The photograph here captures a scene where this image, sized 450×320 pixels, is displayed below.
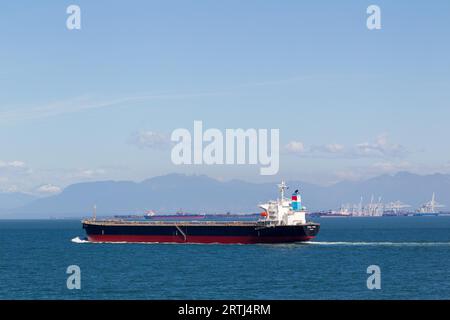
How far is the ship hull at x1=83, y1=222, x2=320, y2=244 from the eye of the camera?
90500 mm

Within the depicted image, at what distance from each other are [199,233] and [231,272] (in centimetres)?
3655

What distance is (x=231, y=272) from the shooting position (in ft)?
201

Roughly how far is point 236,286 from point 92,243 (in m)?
56.7

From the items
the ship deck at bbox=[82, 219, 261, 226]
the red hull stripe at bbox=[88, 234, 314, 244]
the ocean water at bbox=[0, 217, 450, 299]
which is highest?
the ship deck at bbox=[82, 219, 261, 226]

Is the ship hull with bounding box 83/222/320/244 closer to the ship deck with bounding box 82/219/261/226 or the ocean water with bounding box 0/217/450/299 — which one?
the ship deck with bounding box 82/219/261/226

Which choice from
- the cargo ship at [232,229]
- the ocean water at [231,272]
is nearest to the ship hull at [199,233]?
the cargo ship at [232,229]

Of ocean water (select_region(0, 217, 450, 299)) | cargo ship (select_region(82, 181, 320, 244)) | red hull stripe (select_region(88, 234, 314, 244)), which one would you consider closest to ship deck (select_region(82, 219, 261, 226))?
cargo ship (select_region(82, 181, 320, 244))

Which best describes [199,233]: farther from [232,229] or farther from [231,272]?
[231,272]

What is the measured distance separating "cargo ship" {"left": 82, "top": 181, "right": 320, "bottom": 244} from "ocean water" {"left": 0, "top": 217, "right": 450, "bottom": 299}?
2.38 meters

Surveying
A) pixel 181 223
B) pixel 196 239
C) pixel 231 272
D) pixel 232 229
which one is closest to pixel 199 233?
pixel 196 239

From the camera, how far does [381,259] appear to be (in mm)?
74625

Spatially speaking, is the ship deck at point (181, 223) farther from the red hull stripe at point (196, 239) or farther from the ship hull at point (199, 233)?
the red hull stripe at point (196, 239)

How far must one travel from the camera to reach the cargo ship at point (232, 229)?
3573 inches

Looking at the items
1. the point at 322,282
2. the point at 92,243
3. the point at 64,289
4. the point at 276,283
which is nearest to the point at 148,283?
the point at 64,289
